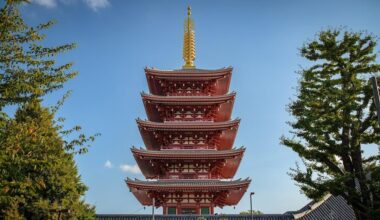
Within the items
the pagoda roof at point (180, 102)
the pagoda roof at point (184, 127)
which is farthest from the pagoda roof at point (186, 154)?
the pagoda roof at point (180, 102)

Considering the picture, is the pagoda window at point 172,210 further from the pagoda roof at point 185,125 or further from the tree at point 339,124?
the tree at point 339,124

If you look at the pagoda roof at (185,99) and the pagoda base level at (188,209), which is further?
the pagoda roof at (185,99)

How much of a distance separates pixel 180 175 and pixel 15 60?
17.0 m

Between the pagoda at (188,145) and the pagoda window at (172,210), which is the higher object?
the pagoda at (188,145)

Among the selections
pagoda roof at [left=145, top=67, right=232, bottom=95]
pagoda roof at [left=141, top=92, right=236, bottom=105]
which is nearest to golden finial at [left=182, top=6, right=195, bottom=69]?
pagoda roof at [left=145, top=67, right=232, bottom=95]

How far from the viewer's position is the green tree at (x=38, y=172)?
9.04 m

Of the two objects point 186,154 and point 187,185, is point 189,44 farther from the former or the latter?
point 187,185

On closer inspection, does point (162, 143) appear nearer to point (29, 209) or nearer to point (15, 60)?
point (29, 209)

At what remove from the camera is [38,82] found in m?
9.50

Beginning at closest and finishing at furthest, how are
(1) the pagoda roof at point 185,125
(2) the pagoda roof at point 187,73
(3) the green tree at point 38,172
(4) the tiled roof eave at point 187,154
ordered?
(3) the green tree at point 38,172 → (4) the tiled roof eave at point 187,154 → (1) the pagoda roof at point 185,125 → (2) the pagoda roof at point 187,73

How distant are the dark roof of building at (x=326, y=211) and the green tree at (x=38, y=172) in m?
13.2

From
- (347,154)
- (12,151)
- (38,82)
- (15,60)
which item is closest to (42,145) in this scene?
(12,151)

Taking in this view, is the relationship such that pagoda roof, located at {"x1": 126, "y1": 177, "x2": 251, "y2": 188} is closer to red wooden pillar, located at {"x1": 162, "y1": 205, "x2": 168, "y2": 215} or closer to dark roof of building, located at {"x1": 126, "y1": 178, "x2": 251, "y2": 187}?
dark roof of building, located at {"x1": 126, "y1": 178, "x2": 251, "y2": 187}

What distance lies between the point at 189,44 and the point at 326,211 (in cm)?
1851
